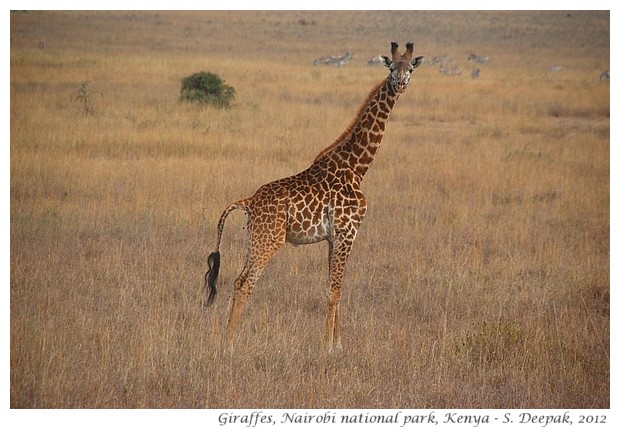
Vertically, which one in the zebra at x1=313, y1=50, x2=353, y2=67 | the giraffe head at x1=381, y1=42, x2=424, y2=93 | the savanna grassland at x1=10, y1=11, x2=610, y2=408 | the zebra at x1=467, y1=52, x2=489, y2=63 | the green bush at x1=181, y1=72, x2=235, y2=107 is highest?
the zebra at x1=467, y1=52, x2=489, y2=63

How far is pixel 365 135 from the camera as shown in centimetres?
732

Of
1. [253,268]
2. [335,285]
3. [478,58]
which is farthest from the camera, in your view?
[478,58]

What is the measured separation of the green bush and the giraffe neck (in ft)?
42.0

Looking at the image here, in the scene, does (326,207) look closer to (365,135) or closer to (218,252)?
(365,135)

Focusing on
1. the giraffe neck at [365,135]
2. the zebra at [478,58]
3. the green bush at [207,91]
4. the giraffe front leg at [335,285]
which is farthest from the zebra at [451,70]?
the giraffe front leg at [335,285]

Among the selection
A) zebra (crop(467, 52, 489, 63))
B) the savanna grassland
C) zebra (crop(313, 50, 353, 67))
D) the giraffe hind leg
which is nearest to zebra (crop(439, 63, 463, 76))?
zebra (crop(313, 50, 353, 67))

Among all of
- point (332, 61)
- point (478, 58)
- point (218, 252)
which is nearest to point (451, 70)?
point (332, 61)

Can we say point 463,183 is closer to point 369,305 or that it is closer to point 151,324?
point 369,305

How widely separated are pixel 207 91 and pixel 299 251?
35.7ft

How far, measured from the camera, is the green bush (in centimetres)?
A: 1984

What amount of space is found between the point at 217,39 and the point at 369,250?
28.5m

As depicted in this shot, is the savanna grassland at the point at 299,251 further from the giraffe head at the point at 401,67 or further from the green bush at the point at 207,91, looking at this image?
the giraffe head at the point at 401,67

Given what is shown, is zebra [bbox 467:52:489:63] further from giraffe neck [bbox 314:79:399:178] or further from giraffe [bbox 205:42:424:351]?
giraffe [bbox 205:42:424:351]

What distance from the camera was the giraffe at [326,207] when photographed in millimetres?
6754
